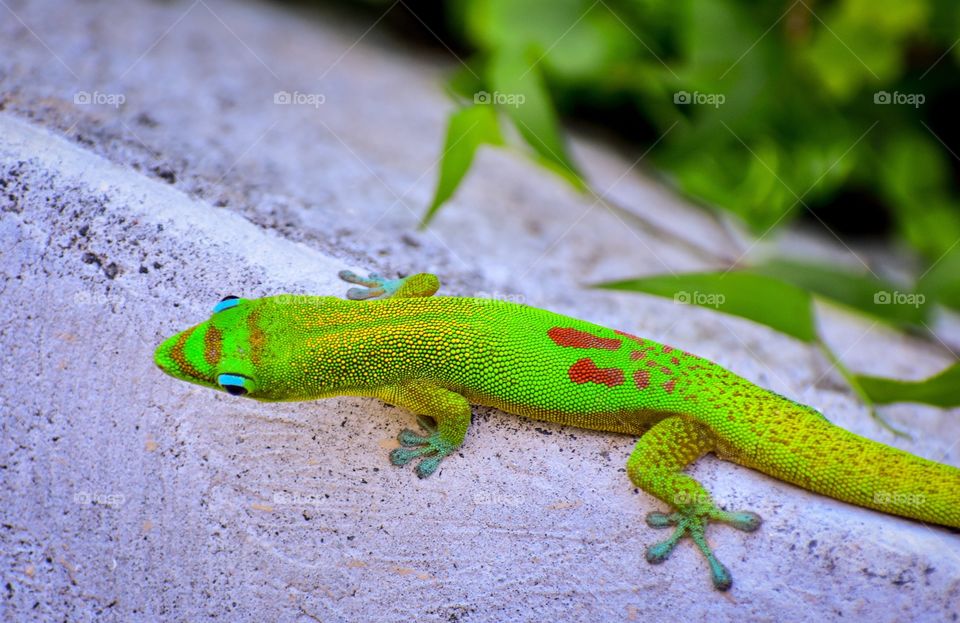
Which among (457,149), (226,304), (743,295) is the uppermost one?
(743,295)

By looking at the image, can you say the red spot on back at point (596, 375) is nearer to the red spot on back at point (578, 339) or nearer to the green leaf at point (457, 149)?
the red spot on back at point (578, 339)

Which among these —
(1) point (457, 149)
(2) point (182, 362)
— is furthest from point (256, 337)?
(1) point (457, 149)

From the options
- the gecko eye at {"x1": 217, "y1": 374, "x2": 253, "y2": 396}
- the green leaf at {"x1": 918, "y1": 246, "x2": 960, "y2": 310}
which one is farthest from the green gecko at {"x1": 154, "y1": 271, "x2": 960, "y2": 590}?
→ the green leaf at {"x1": 918, "y1": 246, "x2": 960, "y2": 310}

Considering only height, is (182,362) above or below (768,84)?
below

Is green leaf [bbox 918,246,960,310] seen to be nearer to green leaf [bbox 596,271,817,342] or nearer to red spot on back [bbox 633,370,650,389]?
green leaf [bbox 596,271,817,342]

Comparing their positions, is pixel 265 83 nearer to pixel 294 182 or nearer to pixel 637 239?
pixel 294 182

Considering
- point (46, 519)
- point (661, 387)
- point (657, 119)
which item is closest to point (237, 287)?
point (46, 519)

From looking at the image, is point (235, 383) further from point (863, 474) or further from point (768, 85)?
point (768, 85)
